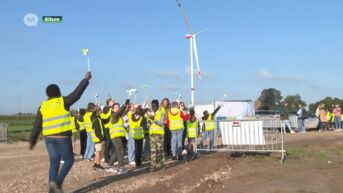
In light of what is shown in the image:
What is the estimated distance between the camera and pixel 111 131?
38.3ft

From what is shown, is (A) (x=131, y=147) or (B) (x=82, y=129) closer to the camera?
(A) (x=131, y=147)

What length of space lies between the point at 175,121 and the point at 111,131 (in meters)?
2.50

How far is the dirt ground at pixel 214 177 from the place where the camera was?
368 inches

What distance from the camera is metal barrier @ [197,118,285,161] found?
44.8 ft

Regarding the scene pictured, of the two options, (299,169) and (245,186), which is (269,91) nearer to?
(299,169)

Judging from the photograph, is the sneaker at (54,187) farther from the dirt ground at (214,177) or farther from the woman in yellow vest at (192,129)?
→ the woman in yellow vest at (192,129)

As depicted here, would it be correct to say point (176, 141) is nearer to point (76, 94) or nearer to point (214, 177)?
point (214, 177)

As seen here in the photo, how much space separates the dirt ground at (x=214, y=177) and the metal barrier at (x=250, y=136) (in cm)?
30

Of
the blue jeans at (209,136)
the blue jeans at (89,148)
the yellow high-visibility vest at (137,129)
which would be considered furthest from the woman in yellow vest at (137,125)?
the blue jeans at (209,136)

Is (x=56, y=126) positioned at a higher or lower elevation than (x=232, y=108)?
lower

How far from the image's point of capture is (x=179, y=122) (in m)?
13.6

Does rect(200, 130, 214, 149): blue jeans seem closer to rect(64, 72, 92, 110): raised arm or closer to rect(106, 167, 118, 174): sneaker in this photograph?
rect(106, 167, 118, 174): sneaker

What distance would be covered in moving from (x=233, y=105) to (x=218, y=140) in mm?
14784

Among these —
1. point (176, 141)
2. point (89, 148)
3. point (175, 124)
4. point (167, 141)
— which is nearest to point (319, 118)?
point (167, 141)
